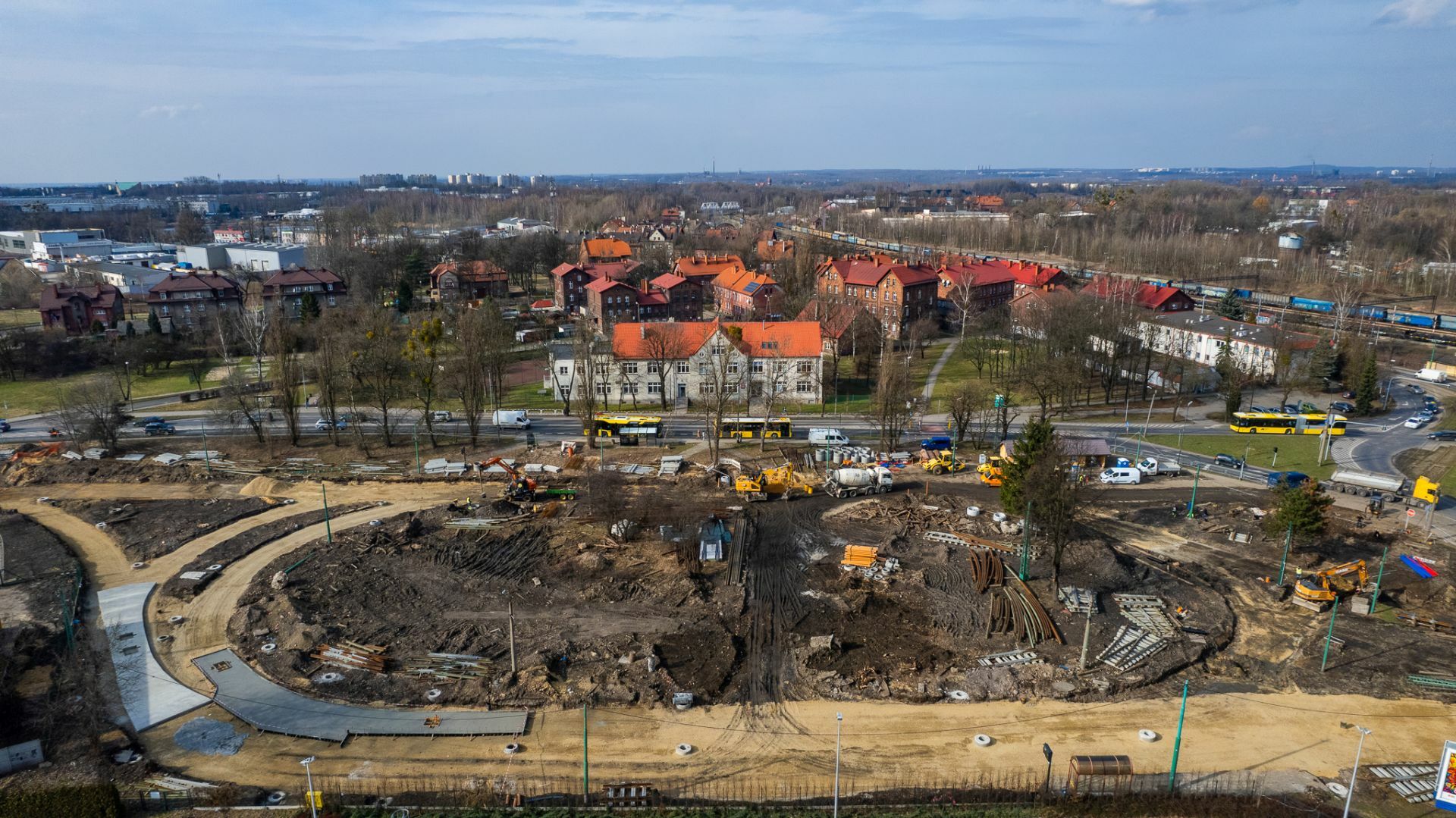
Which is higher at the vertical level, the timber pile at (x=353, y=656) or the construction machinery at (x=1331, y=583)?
the construction machinery at (x=1331, y=583)

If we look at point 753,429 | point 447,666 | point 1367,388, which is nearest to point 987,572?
point 447,666

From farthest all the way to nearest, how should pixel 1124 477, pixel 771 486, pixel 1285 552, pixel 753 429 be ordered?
pixel 753 429 → pixel 1124 477 → pixel 771 486 → pixel 1285 552

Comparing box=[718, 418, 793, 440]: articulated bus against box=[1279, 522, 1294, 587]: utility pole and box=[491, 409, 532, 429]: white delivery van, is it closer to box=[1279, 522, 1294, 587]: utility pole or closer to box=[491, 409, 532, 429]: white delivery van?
box=[491, 409, 532, 429]: white delivery van

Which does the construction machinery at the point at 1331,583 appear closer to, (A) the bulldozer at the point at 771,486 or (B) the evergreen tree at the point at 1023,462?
(B) the evergreen tree at the point at 1023,462

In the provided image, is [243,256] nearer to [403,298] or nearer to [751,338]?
[403,298]

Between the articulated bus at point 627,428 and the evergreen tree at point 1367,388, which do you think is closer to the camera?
the articulated bus at point 627,428

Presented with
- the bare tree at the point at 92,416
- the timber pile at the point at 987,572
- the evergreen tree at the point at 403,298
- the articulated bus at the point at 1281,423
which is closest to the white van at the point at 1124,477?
the timber pile at the point at 987,572

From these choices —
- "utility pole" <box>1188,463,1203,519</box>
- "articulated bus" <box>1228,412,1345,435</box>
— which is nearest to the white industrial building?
"utility pole" <box>1188,463,1203,519</box>
